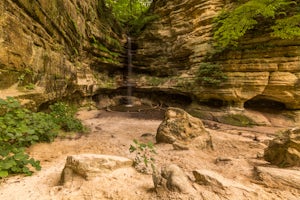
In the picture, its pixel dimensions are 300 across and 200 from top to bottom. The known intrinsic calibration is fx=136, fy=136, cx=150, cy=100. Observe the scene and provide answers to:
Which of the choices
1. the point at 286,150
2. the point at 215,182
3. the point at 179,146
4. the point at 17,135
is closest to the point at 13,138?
the point at 17,135

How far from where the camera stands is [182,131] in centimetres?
449

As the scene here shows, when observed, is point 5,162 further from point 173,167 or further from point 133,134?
point 133,134

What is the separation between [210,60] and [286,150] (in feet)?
25.8

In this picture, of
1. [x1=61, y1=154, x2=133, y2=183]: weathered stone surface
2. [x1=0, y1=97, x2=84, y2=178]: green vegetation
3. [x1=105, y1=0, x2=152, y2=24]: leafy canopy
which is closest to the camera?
[x1=61, y1=154, x2=133, y2=183]: weathered stone surface

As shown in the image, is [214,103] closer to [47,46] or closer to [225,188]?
[225,188]


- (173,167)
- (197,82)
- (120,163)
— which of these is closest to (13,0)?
(120,163)

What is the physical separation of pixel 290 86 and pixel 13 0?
1196cm

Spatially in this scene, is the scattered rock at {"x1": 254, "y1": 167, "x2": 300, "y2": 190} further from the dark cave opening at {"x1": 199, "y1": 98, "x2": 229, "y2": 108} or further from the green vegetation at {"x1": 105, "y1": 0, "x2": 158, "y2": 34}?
the green vegetation at {"x1": 105, "y1": 0, "x2": 158, "y2": 34}

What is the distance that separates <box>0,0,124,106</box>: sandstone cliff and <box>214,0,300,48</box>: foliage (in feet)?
29.0

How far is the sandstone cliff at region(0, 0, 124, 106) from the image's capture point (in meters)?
3.37

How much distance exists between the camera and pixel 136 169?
239cm

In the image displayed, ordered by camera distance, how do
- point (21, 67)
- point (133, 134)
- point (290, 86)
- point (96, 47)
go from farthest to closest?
point (96, 47) < point (290, 86) < point (133, 134) < point (21, 67)

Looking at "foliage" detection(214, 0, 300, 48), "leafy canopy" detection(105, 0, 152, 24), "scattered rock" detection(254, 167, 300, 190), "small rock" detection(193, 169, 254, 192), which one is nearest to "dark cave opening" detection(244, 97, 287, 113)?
"foliage" detection(214, 0, 300, 48)

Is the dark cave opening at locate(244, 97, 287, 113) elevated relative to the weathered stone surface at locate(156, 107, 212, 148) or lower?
elevated
